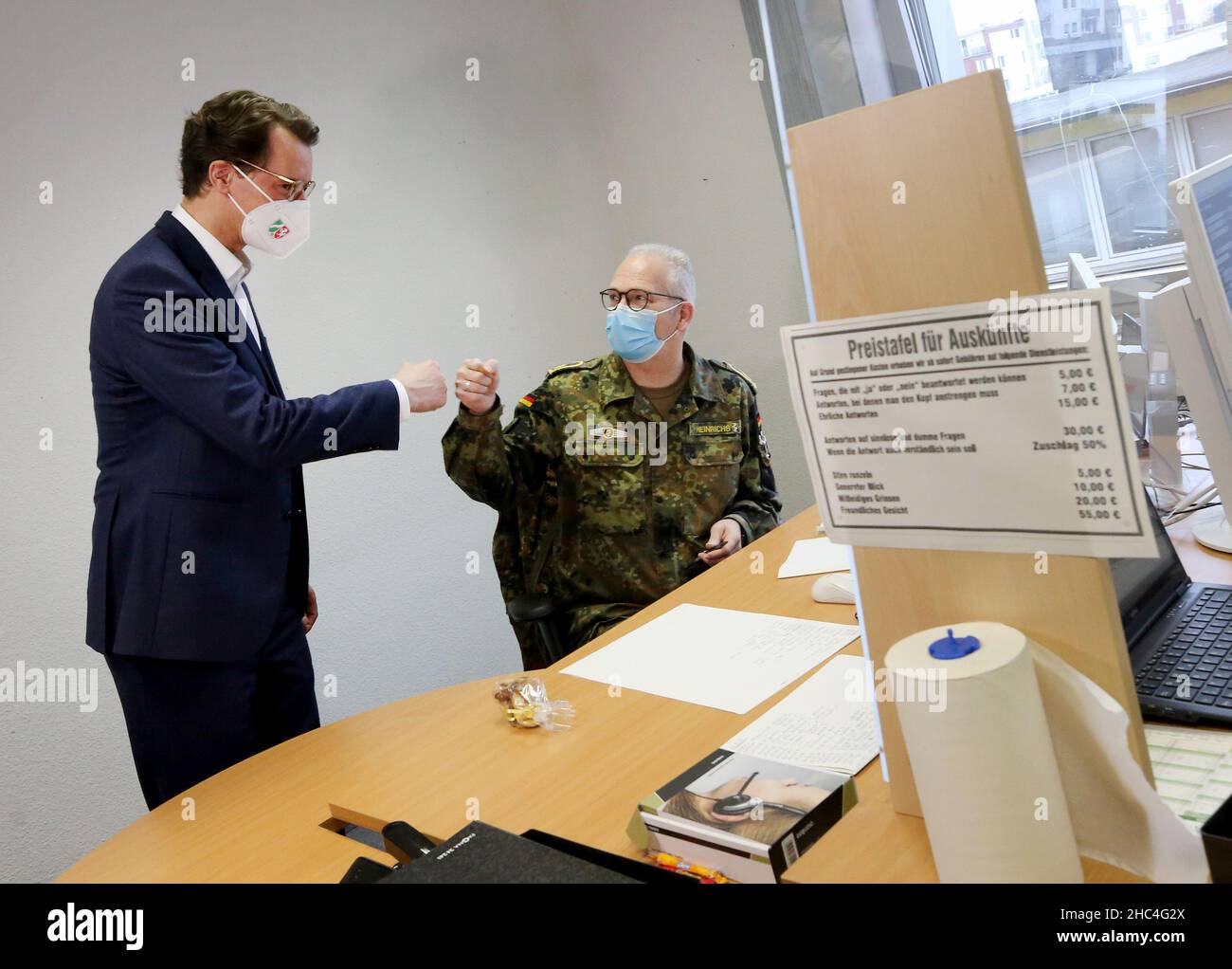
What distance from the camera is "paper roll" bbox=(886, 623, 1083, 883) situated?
73 cm

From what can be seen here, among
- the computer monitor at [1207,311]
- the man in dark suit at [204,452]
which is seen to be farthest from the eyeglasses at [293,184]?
the computer monitor at [1207,311]

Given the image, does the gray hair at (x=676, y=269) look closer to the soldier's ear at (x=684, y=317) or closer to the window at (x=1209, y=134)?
the soldier's ear at (x=684, y=317)

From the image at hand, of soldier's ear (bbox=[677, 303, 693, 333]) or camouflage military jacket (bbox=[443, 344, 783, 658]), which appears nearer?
camouflage military jacket (bbox=[443, 344, 783, 658])

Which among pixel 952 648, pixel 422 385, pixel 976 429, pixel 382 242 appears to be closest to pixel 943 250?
pixel 976 429

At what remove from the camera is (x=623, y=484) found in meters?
2.36

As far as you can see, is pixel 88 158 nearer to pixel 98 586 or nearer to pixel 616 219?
pixel 98 586

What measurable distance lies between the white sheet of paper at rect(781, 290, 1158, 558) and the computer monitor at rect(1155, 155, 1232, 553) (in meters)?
0.53

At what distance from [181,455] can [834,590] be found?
3.88ft

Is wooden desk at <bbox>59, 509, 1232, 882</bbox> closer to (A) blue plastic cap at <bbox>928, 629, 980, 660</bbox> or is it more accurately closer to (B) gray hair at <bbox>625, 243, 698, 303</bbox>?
(A) blue plastic cap at <bbox>928, 629, 980, 660</bbox>

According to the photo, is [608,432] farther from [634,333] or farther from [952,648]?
[952,648]

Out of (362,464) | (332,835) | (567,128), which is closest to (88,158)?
(362,464)

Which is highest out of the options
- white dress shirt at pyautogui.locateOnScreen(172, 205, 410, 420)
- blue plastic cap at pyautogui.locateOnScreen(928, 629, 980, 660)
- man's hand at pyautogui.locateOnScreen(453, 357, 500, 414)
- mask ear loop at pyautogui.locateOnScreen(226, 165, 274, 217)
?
mask ear loop at pyautogui.locateOnScreen(226, 165, 274, 217)

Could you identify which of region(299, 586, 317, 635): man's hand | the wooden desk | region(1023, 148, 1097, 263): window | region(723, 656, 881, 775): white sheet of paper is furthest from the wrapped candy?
region(1023, 148, 1097, 263): window
